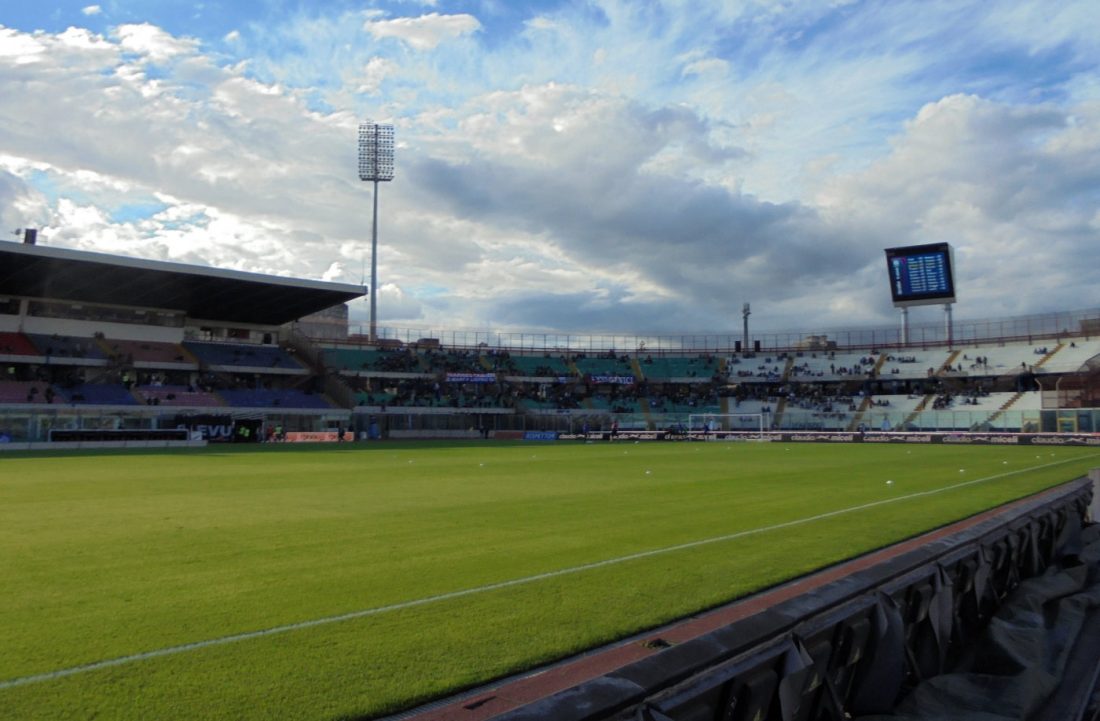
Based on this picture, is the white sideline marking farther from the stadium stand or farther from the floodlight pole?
the floodlight pole

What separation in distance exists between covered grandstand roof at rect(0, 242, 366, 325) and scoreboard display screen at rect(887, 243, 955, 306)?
47.6m

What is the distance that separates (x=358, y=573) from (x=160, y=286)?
5355cm

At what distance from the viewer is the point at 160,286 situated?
55.2 m

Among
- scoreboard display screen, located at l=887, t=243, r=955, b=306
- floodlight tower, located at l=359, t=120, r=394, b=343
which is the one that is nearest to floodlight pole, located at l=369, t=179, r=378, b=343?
→ floodlight tower, located at l=359, t=120, r=394, b=343

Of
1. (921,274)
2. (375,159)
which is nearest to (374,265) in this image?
(375,159)

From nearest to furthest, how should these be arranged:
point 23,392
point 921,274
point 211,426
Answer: point 23,392 → point 211,426 → point 921,274

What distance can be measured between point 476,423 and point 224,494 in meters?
50.6

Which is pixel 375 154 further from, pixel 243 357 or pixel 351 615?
pixel 351 615

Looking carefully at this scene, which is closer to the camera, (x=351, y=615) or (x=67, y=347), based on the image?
(x=351, y=615)

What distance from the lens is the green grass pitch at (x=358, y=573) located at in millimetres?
5402

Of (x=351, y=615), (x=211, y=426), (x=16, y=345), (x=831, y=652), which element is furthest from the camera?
(x=16, y=345)

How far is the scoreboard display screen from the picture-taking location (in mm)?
68500

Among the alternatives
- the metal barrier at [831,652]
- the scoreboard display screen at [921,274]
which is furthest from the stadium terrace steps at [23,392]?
the scoreboard display screen at [921,274]

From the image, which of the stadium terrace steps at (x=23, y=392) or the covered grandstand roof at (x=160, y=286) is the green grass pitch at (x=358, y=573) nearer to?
the stadium terrace steps at (x=23, y=392)
